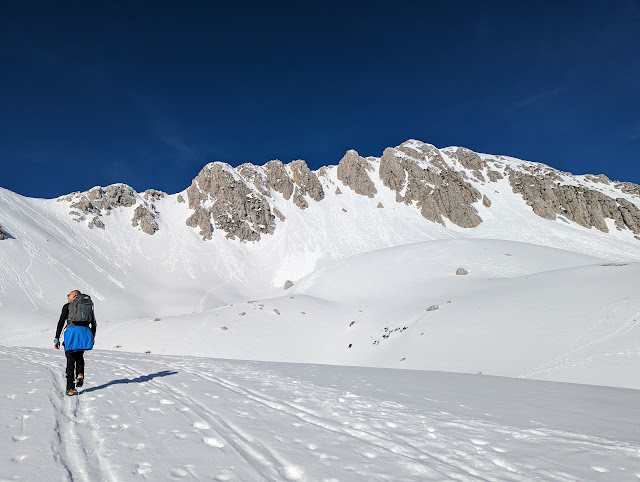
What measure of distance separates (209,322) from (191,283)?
136 ft

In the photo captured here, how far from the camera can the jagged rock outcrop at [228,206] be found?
85.8 metres

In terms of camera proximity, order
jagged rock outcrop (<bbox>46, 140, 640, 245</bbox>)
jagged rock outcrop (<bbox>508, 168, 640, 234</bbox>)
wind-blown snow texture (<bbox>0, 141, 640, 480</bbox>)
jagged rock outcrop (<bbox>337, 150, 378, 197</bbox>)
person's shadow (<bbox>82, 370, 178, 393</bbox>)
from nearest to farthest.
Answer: wind-blown snow texture (<bbox>0, 141, 640, 480</bbox>) < person's shadow (<bbox>82, 370, 178, 393</bbox>) < jagged rock outcrop (<bbox>46, 140, 640, 245</bbox>) < jagged rock outcrop (<bbox>508, 168, 640, 234</bbox>) < jagged rock outcrop (<bbox>337, 150, 378, 197</bbox>)

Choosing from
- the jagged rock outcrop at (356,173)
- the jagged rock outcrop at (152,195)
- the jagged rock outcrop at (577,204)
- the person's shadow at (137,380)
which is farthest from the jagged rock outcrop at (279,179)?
the person's shadow at (137,380)

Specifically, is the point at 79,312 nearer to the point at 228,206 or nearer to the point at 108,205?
the point at 228,206

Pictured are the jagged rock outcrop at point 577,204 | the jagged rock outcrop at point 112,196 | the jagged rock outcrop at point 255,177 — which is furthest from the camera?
the jagged rock outcrop at point 577,204

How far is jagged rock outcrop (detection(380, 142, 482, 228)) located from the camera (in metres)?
104

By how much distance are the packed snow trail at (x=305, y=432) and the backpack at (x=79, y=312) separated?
1.39 meters

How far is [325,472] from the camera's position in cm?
371

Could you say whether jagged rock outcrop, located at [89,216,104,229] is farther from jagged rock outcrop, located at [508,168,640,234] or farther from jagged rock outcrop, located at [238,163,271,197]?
jagged rock outcrop, located at [508,168,640,234]

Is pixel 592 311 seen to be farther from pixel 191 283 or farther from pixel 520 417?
pixel 191 283

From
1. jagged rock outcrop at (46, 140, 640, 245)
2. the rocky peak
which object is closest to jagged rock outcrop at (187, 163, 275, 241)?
jagged rock outcrop at (46, 140, 640, 245)

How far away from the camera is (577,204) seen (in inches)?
4345

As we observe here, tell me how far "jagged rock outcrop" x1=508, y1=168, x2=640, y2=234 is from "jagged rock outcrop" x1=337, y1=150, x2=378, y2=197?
168 feet

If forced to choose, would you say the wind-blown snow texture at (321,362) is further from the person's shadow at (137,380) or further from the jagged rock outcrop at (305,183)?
the jagged rock outcrop at (305,183)
